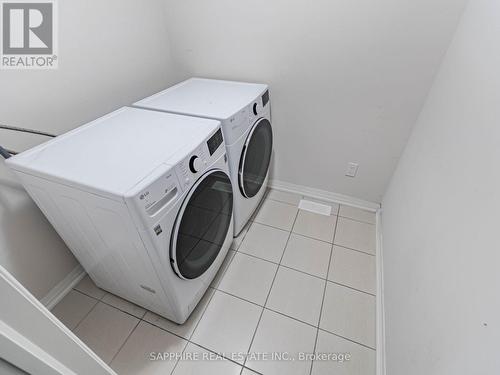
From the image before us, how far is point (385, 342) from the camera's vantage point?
3.63 ft

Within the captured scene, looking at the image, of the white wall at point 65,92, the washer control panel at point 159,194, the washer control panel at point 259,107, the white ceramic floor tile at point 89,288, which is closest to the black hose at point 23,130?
the white wall at point 65,92

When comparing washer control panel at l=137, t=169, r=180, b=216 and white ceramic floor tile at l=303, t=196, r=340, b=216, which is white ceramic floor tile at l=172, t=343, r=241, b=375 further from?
white ceramic floor tile at l=303, t=196, r=340, b=216

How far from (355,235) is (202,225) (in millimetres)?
1075

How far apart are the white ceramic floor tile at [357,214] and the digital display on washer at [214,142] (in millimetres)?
1130

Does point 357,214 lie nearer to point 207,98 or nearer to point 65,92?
point 207,98

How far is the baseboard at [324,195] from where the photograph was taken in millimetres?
1819

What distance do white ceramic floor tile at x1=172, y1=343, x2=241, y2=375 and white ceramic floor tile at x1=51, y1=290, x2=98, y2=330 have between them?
1.90 ft

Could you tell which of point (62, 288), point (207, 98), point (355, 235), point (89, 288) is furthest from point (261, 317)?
point (207, 98)

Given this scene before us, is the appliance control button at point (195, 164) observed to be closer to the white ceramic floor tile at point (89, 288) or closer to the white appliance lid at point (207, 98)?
the white appliance lid at point (207, 98)

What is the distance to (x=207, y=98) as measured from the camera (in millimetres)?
1373

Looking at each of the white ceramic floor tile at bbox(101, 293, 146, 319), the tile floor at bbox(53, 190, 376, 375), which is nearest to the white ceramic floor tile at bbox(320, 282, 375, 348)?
the tile floor at bbox(53, 190, 376, 375)

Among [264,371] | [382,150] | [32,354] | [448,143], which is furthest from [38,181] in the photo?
[382,150]

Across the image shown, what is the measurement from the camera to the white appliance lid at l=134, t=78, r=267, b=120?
4.01 feet

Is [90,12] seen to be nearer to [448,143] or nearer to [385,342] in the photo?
[448,143]
